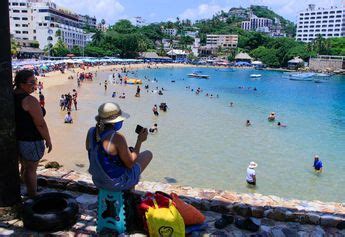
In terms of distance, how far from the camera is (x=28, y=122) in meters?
4.34

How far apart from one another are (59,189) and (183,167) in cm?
820

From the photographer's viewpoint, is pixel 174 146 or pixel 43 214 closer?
pixel 43 214

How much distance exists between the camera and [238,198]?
512 centimetres

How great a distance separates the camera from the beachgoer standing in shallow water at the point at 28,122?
430 centimetres

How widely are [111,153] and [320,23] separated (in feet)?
624

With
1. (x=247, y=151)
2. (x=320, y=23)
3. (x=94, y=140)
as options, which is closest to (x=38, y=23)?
(x=247, y=151)

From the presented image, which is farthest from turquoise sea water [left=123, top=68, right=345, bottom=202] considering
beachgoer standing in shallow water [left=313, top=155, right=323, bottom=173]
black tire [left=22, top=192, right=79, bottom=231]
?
black tire [left=22, top=192, right=79, bottom=231]

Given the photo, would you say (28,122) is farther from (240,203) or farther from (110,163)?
(240,203)

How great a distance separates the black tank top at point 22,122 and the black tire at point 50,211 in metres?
0.77

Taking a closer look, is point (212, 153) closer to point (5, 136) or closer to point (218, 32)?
point (5, 136)

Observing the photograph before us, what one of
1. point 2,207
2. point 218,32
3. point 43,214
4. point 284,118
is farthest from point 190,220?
point 218,32

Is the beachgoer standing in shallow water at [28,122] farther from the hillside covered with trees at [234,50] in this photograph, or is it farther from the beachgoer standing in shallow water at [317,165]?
the hillside covered with trees at [234,50]

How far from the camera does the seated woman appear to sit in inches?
139

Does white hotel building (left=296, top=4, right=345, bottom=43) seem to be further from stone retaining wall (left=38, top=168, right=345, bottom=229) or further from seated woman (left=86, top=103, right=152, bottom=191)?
seated woman (left=86, top=103, right=152, bottom=191)
